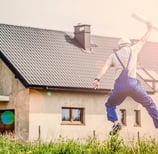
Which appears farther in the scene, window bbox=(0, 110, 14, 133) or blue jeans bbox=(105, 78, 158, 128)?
window bbox=(0, 110, 14, 133)

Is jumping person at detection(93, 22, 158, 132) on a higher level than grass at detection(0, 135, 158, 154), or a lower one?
higher

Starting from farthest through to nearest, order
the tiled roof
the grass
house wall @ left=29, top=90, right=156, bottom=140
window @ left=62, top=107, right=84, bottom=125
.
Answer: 1. window @ left=62, top=107, right=84, bottom=125
2. the tiled roof
3. house wall @ left=29, top=90, right=156, bottom=140
4. the grass

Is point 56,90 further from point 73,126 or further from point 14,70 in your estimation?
point 14,70

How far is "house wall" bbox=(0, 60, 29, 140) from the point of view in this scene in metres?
12.0

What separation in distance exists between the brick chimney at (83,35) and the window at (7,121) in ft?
6.84

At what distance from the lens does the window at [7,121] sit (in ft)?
40.7

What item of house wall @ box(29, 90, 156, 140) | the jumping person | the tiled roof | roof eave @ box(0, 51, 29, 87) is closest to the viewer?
the jumping person

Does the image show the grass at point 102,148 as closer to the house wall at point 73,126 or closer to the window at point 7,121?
the house wall at point 73,126

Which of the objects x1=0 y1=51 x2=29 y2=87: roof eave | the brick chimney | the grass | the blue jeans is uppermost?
A: the brick chimney

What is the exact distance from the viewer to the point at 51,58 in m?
12.5

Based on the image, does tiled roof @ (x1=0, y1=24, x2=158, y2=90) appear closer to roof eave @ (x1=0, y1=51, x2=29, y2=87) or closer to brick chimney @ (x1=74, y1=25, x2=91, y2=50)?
roof eave @ (x1=0, y1=51, x2=29, y2=87)

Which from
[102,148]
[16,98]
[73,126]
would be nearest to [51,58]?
[16,98]

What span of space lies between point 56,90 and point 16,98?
2.60 feet

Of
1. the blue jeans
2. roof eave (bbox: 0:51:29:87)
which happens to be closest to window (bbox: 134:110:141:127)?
the blue jeans
